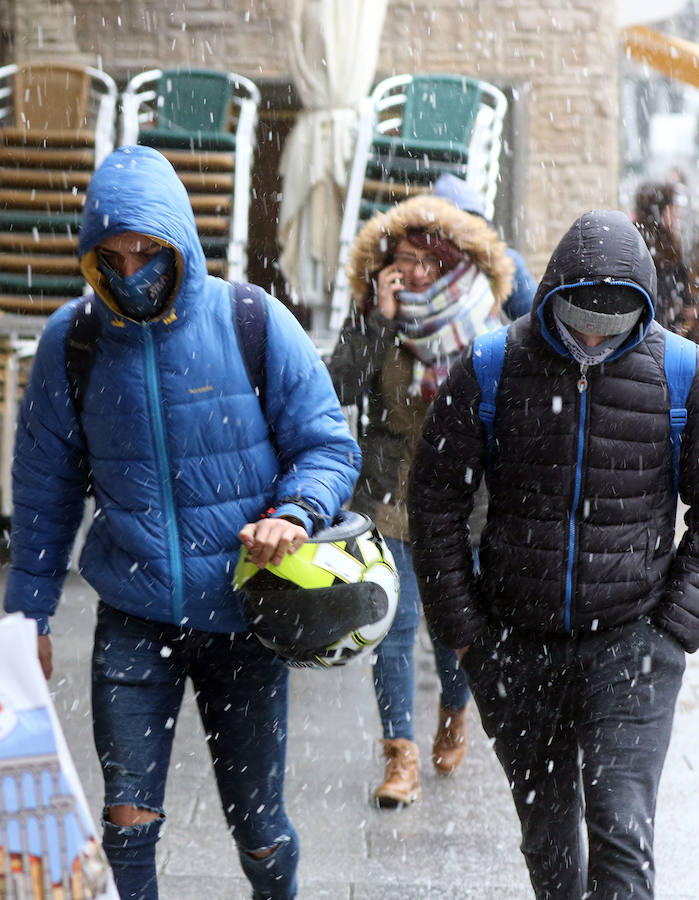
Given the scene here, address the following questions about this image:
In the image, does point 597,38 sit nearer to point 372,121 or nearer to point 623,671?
point 372,121

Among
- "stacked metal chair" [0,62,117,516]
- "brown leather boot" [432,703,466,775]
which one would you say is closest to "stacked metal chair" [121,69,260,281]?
"stacked metal chair" [0,62,117,516]

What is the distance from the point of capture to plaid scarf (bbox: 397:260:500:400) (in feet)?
15.5

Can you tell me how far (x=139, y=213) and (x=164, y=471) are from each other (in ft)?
1.93

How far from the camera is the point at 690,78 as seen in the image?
565 inches

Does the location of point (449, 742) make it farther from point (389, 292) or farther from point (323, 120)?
point (323, 120)

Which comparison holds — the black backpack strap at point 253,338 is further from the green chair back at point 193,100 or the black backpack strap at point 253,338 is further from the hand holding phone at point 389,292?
the green chair back at point 193,100

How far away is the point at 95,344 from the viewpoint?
3.15 meters

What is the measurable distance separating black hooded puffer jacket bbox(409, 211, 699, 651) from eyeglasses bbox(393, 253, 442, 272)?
1.55 m

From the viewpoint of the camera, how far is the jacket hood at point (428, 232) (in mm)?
4699

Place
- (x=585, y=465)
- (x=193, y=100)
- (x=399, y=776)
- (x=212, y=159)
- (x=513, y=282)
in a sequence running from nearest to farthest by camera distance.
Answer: (x=585, y=465) < (x=399, y=776) < (x=513, y=282) < (x=212, y=159) < (x=193, y=100)

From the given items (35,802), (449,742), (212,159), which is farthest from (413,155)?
(35,802)

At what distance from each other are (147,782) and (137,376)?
3.07 ft

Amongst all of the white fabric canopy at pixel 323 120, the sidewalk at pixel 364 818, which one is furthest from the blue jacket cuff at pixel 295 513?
the white fabric canopy at pixel 323 120

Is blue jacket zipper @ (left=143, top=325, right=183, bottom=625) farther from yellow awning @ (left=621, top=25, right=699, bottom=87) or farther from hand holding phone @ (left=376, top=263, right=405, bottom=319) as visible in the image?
yellow awning @ (left=621, top=25, right=699, bottom=87)
